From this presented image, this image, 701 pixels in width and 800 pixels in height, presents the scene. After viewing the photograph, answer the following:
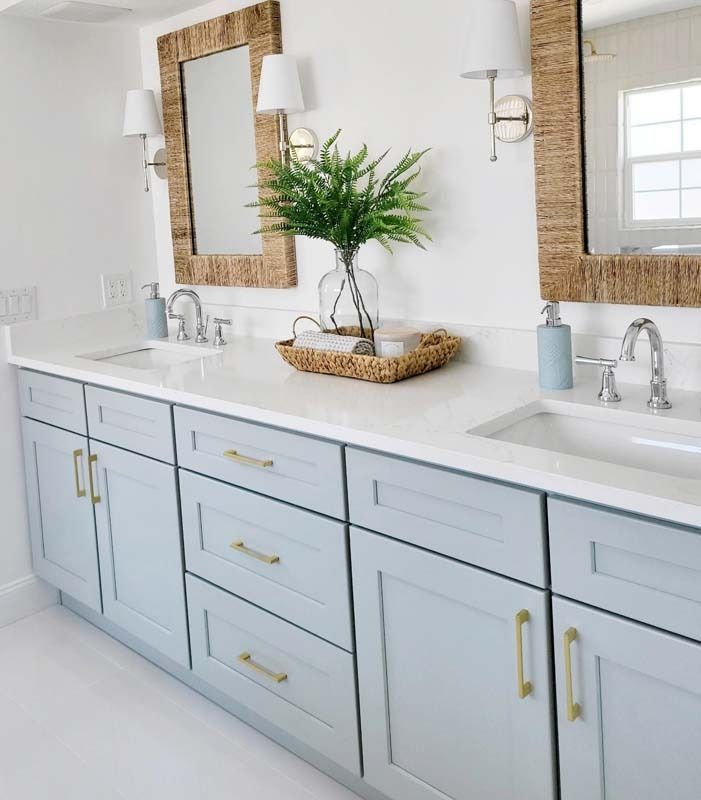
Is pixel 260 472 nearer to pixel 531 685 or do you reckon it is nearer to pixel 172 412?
pixel 172 412

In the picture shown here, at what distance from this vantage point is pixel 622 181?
191 centimetres

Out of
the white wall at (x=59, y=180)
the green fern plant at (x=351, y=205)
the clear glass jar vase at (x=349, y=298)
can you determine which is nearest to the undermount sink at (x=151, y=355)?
the white wall at (x=59, y=180)

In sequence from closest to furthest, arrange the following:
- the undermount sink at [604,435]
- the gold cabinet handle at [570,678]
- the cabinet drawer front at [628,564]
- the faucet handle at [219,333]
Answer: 1. the cabinet drawer front at [628,564]
2. the gold cabinet handle at [570,678]
3. the undermount sink at [604,435]
4. the faucet handle at [219,333]

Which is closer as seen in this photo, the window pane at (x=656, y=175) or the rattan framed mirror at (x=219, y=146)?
the window pane at (x=656, y=175)

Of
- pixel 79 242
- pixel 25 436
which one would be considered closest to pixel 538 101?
pixel 79 242

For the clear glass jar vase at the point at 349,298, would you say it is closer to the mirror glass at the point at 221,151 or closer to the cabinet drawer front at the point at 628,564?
the mirror glass at the point at 221,151

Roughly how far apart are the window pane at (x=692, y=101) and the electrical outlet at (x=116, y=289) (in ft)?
6.35

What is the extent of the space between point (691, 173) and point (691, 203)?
0.06 m

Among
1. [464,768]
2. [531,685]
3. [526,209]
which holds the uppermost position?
[526,209]

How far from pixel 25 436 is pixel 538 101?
6.10 feet

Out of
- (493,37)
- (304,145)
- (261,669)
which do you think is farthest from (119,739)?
(493,37)

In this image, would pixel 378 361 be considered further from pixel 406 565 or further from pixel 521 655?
pixel 521 655

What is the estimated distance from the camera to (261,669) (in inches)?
84.4

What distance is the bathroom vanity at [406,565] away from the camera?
55.2 inches
